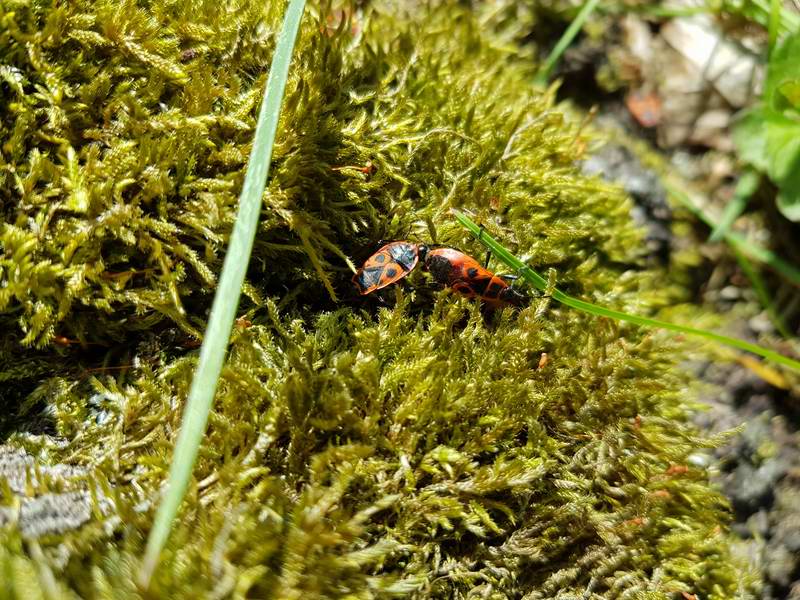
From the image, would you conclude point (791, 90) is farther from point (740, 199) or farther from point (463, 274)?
point (463, 274)

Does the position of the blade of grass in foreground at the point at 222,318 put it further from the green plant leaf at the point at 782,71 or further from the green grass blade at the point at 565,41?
the green plant leaf at the point at 782,71

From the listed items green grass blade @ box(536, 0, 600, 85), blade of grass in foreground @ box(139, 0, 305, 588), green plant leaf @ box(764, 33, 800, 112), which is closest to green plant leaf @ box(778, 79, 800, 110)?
green plant leaf @ box(764, 33, 800, 112)

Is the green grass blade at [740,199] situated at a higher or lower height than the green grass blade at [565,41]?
lower

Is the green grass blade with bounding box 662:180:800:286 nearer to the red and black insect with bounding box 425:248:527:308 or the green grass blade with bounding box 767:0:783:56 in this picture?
the green grass blade with bounding box 767:0:783:56

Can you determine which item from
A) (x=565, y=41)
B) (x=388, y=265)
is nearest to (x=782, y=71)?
(x=565, y=41)

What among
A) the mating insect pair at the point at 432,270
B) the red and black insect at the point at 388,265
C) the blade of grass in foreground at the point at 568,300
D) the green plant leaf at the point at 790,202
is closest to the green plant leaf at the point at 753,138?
the green plant leaf at the point at 790,202
